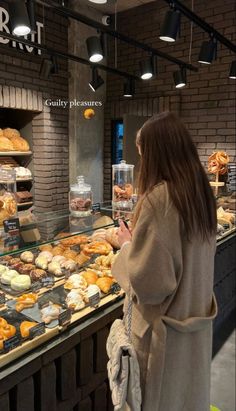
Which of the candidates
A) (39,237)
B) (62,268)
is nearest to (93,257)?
(62,268)

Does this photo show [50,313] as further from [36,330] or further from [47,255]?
[47,255]

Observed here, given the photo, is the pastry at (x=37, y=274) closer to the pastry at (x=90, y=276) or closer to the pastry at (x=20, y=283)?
the pastry at (x=20, y=283)

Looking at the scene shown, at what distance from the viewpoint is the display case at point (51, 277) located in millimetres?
1453

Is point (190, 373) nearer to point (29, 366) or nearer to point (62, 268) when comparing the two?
point (29, 366)

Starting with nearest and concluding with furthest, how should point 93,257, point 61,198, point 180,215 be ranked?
point 180,215, point 93,257, point 61,198

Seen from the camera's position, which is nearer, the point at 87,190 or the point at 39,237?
the point at 39,237

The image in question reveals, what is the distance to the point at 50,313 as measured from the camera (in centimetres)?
155

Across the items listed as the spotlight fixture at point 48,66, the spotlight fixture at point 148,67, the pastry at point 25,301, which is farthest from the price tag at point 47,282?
the spotlight fixture at point 148,67

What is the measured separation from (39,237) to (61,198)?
10.7ft

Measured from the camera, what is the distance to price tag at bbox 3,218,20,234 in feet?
5.21

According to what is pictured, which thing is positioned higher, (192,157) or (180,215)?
(192,157)

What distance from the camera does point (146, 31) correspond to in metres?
5.10

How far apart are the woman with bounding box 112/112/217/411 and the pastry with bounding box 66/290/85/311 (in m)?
0.41

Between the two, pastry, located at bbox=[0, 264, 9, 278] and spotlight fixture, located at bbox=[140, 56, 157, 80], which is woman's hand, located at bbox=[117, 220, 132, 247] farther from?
spotlight fixture, located at bbox=[140, 56, 157, 80]
